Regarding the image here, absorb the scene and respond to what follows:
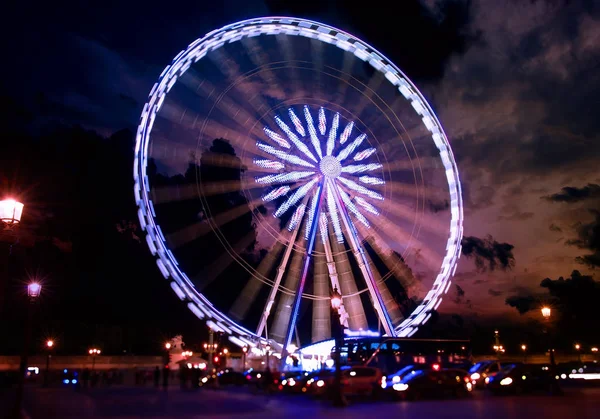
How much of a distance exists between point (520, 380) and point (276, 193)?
1255 centimetres

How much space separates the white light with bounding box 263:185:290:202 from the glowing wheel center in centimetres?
186

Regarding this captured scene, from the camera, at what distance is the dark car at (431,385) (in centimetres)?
2030

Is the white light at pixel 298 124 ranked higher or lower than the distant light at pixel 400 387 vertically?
higher

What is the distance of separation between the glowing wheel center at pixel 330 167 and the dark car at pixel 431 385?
969cm

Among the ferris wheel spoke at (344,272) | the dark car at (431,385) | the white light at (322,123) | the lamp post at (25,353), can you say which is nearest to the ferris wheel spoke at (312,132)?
the white light at (322,123)

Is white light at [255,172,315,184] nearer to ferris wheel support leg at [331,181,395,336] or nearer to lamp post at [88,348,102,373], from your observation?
ferris wheel support leg at [331,181,395,336]

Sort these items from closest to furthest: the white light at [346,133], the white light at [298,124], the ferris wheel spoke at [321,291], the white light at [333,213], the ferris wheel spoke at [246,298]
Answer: the white light at [298,124] → the white light at [333,213] → the white light at [346,133] → the ferris wheel spoke at [321,291] → the ferris wheel spoke at [246,298]

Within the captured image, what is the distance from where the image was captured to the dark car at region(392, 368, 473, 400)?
20.3m

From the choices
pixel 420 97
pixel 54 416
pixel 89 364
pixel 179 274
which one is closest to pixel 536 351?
pixel 89 364

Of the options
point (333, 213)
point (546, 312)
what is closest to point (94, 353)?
point (333, 213)

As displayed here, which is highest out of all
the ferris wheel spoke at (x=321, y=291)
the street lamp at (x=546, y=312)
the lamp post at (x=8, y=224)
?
the ferris wheel spoke at (x=321, y=291)

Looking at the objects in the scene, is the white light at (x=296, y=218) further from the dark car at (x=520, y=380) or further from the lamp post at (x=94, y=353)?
the lamp post at (x=94, y=353)

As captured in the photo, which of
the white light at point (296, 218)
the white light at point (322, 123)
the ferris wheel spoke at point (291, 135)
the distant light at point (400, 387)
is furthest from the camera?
the white light at point (296, 218)

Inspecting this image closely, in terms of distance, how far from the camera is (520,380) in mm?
22938
